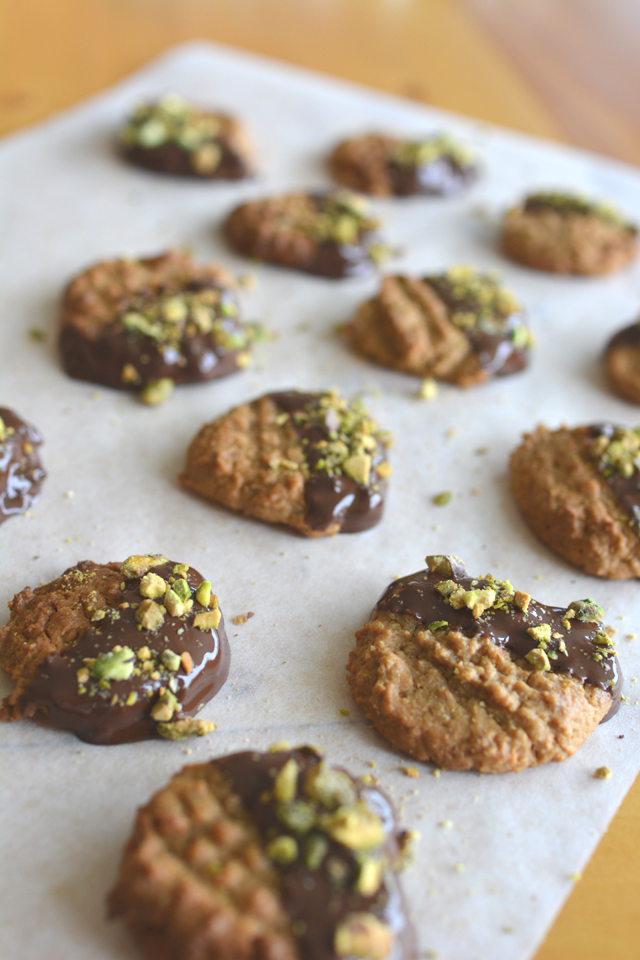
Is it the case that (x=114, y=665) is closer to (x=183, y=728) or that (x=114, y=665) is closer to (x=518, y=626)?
(x=183, y=728)

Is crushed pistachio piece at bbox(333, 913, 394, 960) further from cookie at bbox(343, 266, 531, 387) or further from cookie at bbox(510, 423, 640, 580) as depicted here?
cookie at bbox(343, 266, 531, 387)

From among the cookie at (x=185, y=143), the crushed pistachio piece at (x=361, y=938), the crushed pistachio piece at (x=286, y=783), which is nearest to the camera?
the crushed pistachio piece at (x=361, y=938)

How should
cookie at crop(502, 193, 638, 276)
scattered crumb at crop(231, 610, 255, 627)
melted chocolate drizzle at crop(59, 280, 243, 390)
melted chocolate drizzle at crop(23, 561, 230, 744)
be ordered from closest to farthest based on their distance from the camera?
melted chocolate drizzle at crop(23, 561, 230, 744), scattered crumb at crop(231, 610, 255, 627), melted chocolate drizzle at crop(59, 280, 243, 390), cookie at crop(502, 193, 638, 276)

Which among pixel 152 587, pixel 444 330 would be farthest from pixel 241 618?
pixel 444 330

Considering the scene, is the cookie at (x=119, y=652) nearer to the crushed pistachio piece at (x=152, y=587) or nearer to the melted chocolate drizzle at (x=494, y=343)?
the crushed pistachio piece at (x=152, y=587)

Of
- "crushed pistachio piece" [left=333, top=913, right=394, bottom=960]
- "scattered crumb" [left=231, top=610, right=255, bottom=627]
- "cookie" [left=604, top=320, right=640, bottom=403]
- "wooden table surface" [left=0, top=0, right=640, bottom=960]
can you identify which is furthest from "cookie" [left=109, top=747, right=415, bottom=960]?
"wooden table surface" [left=0, top=0, right=640, bottom=960]

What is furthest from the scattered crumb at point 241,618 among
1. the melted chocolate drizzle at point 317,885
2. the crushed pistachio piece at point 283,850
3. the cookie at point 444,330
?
the cookie at point 444,330
